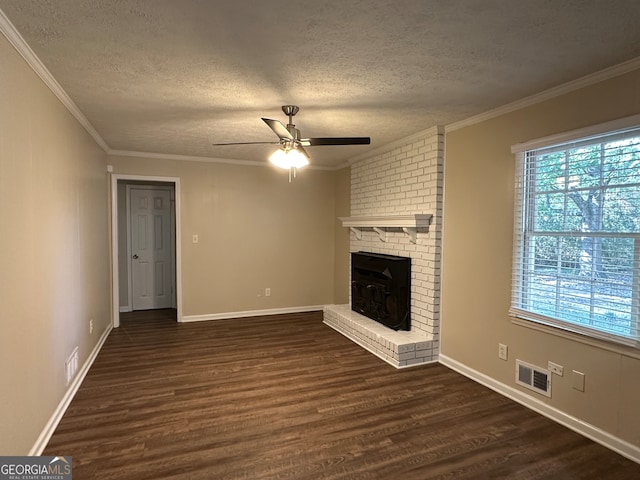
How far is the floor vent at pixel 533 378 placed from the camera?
2711 mm

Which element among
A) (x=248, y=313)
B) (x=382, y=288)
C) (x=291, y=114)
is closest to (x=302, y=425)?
(x=382, y=288)

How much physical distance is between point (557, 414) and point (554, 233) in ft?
4.36

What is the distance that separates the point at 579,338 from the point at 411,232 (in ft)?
6.06

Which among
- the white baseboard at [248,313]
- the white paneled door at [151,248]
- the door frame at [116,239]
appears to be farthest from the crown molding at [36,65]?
the white baseboard at [248,313]

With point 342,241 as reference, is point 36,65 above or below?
above

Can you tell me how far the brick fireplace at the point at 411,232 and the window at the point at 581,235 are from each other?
0.93 m

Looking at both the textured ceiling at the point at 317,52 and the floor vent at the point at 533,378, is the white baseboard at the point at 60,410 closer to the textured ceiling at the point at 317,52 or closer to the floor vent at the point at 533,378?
the textured ceiling at the point at 317,52

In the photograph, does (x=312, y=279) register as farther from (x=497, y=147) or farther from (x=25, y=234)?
(x=25, y=234)

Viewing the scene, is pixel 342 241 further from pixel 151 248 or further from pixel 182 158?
pixel 151 248

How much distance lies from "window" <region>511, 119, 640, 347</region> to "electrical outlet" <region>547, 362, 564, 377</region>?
11.8 inches

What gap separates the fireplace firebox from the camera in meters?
4.04

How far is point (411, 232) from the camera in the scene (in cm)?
397

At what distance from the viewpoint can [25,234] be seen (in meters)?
2.01

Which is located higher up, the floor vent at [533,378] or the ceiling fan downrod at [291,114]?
the ceiling fan downrod at [291,114]
